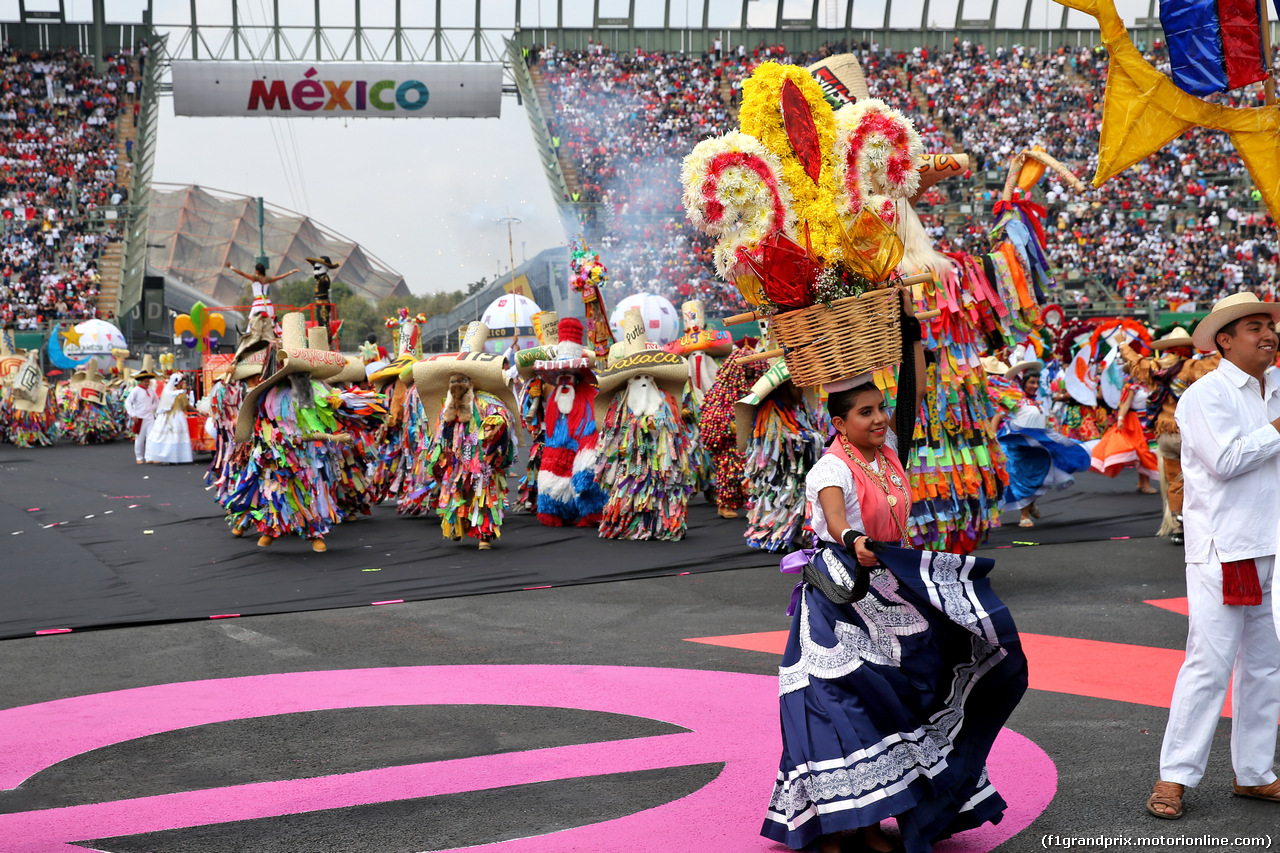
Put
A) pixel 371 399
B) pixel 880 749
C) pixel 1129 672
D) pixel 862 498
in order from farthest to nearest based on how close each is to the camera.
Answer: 1. pixel 371 399
2. pixel 1129 672
3. pixel 862 498
4. pixel 880 749

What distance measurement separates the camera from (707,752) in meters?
4.36

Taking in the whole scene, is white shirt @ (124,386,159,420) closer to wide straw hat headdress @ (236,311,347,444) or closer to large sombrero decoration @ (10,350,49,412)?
large sombrero decoration @ (10,350,49,412)

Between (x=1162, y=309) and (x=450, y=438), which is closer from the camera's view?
(x=450, y=438)

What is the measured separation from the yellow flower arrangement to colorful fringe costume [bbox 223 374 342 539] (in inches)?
226

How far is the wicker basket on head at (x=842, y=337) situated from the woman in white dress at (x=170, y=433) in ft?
55.1

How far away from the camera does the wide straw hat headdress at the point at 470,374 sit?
9648 mm

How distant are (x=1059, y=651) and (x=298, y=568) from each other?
5.44m

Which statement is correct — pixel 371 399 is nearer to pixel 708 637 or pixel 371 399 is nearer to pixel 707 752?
pixel 708 637

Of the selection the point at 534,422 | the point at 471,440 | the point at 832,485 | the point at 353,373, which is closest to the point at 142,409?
the point at 353,373

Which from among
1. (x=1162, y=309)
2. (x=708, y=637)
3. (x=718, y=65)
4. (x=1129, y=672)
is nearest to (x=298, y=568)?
(x=708, y=637)

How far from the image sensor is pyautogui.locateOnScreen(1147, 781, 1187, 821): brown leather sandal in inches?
141

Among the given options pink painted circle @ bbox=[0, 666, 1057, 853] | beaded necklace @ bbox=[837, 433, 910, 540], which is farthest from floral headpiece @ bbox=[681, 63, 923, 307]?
pink painted circle @ bbox=[0, 666, 1057, 853]

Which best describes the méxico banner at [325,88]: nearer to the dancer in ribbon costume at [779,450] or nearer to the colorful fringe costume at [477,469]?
the colorful fringe costume at [477,469]

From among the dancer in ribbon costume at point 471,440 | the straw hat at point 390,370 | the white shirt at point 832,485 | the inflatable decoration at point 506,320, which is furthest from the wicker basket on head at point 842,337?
the inflatable decoration at point 506,320
